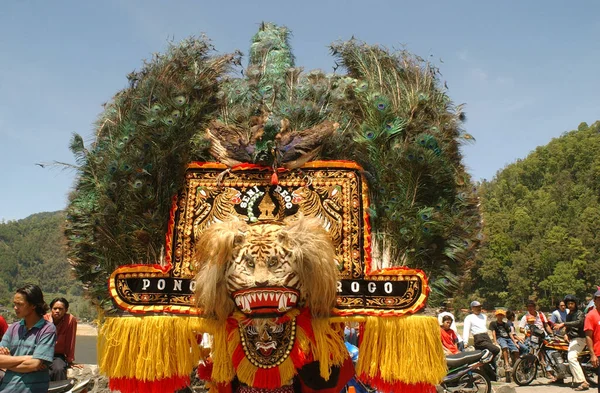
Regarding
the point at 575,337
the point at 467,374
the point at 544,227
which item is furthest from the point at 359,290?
the point at 544,227

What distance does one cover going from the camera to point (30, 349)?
12.6 feet

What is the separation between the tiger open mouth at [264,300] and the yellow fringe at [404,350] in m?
0.73

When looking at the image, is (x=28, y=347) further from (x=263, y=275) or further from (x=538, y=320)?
(x=538, y=320)

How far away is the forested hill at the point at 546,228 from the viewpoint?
150 feet

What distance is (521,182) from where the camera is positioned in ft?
212

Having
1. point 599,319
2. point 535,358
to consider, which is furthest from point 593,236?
point 599,319

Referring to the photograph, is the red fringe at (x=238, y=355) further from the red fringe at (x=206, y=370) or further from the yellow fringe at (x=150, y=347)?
the red fringe at (x=206, y=370)

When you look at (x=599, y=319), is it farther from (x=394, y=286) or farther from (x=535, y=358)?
(x=535, y=358)

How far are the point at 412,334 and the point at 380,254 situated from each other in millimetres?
716

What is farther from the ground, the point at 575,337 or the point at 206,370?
the point at 206,370

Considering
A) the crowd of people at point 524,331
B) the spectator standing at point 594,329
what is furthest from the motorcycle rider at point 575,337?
the spectator standing at point 594,329

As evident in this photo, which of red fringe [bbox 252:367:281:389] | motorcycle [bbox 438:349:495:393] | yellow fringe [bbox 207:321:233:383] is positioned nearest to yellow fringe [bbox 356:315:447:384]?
red fringe [bbox 252:367:281:389]

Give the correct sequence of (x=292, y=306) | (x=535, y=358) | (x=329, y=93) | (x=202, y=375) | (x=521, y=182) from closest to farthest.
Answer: (x=292, y=306) → (x=202, y=375) → (x=329, y=93) → (x=535, y=358) → (x=521, y=182)

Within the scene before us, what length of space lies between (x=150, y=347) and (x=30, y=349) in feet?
2.87
